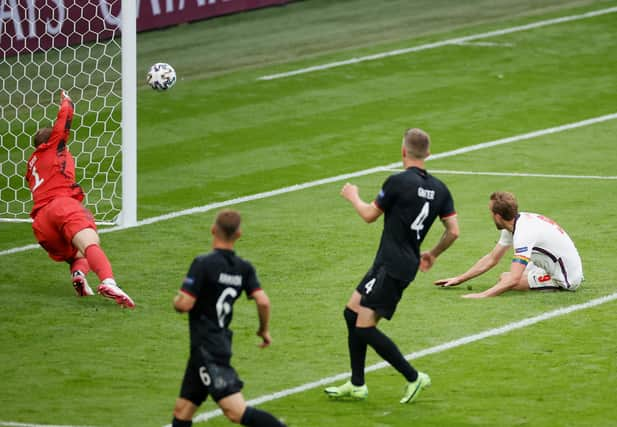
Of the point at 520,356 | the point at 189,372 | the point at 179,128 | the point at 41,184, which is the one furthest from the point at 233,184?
the point at 189,372

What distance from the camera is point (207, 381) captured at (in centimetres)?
870

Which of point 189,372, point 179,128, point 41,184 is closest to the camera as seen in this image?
point 189,372

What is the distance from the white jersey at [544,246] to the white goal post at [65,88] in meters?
6.15

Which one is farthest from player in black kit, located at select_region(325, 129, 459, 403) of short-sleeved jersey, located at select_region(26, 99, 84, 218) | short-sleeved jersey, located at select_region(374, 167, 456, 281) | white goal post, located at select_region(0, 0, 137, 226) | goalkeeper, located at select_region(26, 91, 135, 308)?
white goal post, located at select_region(0, 0, 137, 226)

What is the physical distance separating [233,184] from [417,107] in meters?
5.35

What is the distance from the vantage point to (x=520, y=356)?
1145cm

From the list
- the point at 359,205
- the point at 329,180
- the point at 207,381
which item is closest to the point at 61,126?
the point at 359,205

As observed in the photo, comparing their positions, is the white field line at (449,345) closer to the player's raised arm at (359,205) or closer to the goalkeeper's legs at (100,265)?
the player's raised arm at (359,205)

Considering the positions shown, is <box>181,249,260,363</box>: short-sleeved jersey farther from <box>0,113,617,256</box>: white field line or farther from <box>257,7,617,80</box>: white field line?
<box>257,7,617,80</box>: white field line

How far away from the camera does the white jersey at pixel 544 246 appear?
1269cm

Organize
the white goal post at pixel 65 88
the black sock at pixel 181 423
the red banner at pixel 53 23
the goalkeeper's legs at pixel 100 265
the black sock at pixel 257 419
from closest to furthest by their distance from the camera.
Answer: the black sock at pixel 257 419
the black sock at pixel 181 423
the goalkeeper's legs at pixel 100 265
the white goal post at pixel 65 88
the red banner at pixel 53 23

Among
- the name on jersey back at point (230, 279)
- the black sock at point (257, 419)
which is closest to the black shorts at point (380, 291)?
the name on jersey back at point (230, 279)

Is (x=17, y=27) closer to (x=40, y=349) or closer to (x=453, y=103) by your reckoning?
(x=453, y=103)

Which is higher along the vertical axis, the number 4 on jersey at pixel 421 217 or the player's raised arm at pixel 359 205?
the player's raised arm at pixel 359 205
